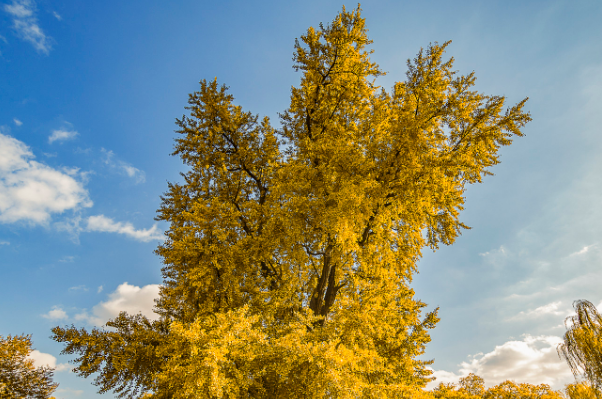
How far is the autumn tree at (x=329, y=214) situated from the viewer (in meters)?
7.25

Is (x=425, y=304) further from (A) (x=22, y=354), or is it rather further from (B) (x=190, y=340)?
(A) (x=22, y=354)

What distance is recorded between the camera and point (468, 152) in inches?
321

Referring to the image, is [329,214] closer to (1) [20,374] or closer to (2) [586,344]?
(2) [586,344]

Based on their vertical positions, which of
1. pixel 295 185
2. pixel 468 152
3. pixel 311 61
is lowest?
pixel 295 185

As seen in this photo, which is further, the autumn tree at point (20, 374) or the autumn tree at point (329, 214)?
the autumn tree at point (20, 374)

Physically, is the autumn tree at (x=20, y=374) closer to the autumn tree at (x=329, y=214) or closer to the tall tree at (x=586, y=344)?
the autumn tree at (x=329, y=214)

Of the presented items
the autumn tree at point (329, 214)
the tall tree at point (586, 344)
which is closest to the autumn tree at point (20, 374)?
the autumn tree at point (329, 214)

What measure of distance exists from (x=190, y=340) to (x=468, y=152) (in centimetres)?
788

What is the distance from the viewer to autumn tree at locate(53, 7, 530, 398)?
7.25 m

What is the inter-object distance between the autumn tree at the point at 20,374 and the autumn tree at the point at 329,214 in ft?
37.6

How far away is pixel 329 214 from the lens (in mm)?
6980

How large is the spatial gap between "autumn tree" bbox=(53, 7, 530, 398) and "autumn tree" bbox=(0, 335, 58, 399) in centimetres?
1145

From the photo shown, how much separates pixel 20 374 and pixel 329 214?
1945cm

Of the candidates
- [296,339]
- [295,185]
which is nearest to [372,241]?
[295,185]
